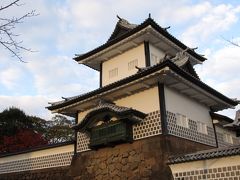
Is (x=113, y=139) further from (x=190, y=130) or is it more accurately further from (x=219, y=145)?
(x=219, y=145)

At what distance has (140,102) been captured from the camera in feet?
40.8

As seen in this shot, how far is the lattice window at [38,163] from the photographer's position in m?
15.2

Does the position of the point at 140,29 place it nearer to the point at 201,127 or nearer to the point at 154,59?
the point at 154,59

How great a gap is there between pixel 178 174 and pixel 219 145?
479 centimetres

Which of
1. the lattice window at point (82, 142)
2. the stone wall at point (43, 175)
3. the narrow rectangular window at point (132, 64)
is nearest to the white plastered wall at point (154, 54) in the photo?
Answer: the narrow rectangular window at point (132, 64)

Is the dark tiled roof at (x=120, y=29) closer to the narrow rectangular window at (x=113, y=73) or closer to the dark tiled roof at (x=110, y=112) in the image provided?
the narrow rectangular window at (x=113, y=73)

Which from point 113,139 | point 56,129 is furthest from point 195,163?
point 56,129

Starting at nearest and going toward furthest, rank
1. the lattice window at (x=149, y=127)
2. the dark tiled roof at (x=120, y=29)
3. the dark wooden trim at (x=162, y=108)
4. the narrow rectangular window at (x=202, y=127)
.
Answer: the dark wooden trim at (x=162, y=108)
the lattice window at (x=149, y=127)
the narrow rectangular window at (x=202, y=127)
the dark tiled roof at (x=120, y=29)

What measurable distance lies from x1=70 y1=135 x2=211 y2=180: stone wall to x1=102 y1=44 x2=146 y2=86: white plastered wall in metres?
3.93

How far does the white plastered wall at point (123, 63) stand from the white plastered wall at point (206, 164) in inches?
211

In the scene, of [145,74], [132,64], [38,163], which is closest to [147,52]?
[132,64]

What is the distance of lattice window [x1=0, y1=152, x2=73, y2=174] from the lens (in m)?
15.2

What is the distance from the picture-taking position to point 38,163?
1634 centimetres

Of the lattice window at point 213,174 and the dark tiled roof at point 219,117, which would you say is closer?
the lattice window at point 213,174
